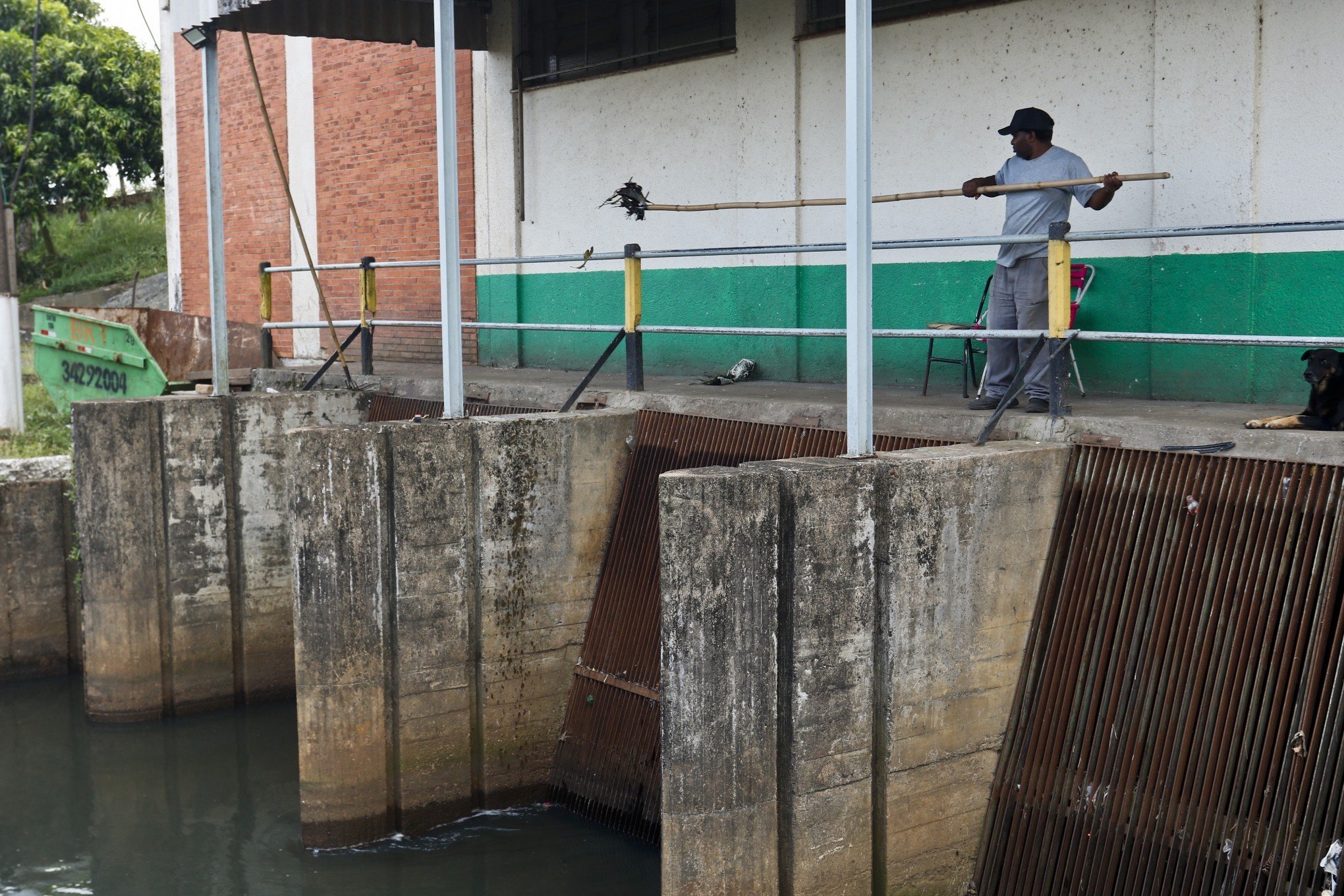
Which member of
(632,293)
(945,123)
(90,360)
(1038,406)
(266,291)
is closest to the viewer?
(1038,406)

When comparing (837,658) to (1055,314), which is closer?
(837,658)

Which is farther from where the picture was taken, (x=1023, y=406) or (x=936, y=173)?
(x=936, y=173)

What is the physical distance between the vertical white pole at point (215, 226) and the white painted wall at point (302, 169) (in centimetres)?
452

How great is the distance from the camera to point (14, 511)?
11.0 m

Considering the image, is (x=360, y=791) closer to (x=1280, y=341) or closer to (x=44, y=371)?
(x=1280, y=341)

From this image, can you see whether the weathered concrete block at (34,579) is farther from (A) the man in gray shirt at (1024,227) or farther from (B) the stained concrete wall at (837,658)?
(A) the man in gray shirt at (1024,227)

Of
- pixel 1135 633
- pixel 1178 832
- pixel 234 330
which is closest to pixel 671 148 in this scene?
pixel 234 330

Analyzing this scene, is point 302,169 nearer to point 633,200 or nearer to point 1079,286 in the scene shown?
point 633,200

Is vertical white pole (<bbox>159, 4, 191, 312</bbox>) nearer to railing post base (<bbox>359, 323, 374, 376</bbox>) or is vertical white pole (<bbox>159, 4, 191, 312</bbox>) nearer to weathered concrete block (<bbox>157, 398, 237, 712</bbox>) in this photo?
railing post base (<bbox>359, 323, 374, 376</bbox>)

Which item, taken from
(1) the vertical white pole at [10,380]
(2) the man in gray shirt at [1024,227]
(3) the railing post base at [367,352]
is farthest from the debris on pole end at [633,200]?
(1) the vertical white pole at [10,380]

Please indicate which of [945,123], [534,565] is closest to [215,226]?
[534,565]

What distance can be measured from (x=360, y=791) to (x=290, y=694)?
318 cm

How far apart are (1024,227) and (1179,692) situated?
9.98ft

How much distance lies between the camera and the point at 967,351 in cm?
852
